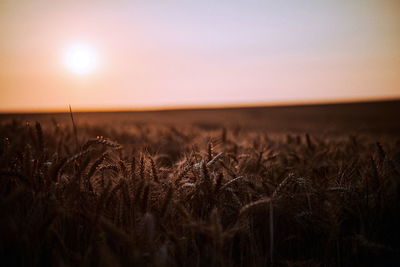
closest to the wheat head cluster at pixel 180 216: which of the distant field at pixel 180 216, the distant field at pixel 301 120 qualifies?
the distant field at pixel 180 216

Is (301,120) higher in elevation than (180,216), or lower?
lower

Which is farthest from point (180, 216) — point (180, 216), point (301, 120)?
point (301, 120)

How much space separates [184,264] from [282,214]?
87 cm

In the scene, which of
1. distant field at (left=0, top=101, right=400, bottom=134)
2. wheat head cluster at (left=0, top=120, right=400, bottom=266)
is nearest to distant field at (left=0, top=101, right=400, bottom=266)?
wheat head cluster at (left=0, top=120, right=400, bottom=266)

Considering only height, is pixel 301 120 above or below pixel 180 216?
below

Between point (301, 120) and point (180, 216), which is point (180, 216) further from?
point (301, 120)

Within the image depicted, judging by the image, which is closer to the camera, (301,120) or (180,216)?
(180,216)

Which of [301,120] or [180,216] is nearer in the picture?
[180,216]

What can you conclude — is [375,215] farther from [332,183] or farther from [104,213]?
[104,213]

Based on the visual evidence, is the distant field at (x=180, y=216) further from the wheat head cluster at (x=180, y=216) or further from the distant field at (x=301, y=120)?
the distant field at (x=301, y=120)

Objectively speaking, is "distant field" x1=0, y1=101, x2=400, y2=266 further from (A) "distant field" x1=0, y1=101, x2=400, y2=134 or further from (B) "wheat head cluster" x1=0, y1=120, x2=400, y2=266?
(A) "distant field" x1=0, y1=101, x2=400, y2=134

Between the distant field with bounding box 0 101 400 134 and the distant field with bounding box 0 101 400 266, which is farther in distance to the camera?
the distant field with bounding box 0 101 400 134

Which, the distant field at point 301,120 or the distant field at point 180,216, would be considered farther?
the distant field at point 301,120

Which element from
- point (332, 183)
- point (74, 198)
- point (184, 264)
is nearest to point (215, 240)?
point (184, 264)
